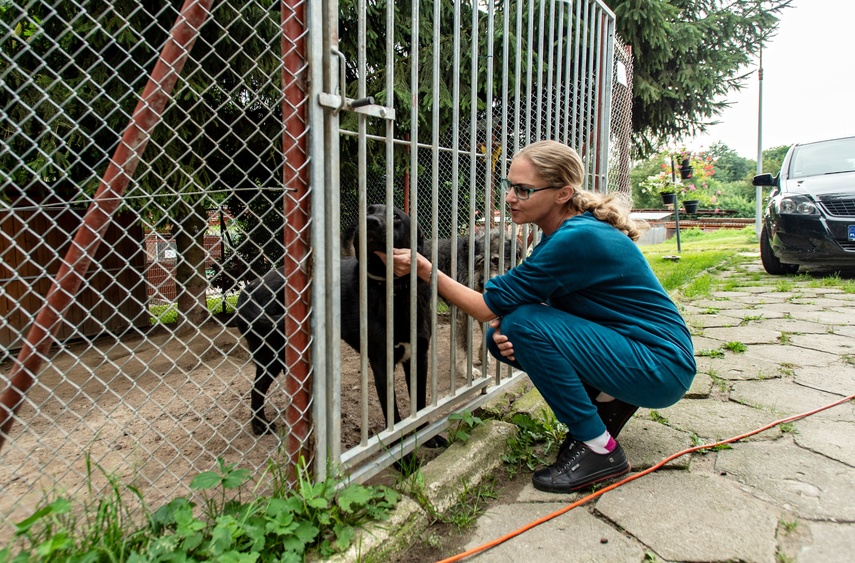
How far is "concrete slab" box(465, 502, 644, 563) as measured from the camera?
1607mm

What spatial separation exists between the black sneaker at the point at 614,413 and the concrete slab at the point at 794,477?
15.5 inches

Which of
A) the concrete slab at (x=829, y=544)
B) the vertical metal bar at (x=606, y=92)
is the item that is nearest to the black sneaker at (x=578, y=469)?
the concrete slab at (x=829, y=544)

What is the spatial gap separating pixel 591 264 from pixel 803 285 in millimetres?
5884

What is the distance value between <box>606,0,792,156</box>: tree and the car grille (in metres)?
3.58

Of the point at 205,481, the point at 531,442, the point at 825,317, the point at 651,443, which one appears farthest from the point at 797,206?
the point at 205,481

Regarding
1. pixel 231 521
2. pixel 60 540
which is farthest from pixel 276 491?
pixel 60 540

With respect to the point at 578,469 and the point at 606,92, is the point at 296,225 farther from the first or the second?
the point at 606,92

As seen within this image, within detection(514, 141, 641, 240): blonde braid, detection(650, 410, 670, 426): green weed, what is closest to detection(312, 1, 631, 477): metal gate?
detection(514, 141, 641, 240): blonde braid

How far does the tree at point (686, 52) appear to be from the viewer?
8.33 meters

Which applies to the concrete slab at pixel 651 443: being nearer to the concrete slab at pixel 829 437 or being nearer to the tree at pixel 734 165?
the concrete slab at pixel 829 437

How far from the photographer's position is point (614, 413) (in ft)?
7.23

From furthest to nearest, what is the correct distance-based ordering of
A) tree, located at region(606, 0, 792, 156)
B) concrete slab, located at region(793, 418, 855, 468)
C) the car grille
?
tree, located at region(606, 0, 792, 156) < the car grille < concrete slab, located at region(793, 418, 855, 468)

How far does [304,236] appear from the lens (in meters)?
1.72

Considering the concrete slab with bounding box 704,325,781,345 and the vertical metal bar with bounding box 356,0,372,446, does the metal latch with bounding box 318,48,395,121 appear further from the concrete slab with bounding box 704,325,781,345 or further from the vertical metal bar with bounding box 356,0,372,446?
the concrete slab with bounding box 704,325,781,345
